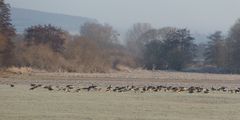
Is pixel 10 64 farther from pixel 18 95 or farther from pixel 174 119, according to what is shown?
pixel 174 119

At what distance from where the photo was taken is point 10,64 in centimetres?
6494

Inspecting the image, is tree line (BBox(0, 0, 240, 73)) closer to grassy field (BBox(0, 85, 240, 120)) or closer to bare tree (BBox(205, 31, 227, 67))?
bare tree (BBox(205, 31, 227, 67))

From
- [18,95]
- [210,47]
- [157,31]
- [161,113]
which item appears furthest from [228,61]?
[161,113]

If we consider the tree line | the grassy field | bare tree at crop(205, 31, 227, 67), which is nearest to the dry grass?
the tree line

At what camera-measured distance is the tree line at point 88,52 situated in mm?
66506

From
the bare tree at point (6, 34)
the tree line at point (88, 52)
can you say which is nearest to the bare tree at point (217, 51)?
the tree line at point (88, 52)

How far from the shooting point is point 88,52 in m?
72.4

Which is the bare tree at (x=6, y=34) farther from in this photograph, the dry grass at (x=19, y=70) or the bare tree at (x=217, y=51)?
the bare tree at (x=217, y=51)

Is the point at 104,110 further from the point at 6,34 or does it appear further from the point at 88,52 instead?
the point at 88,52

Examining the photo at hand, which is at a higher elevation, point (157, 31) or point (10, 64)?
point (157, 31)

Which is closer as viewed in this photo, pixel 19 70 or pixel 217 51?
pixel 19 70

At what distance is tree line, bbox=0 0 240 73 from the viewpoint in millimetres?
66506

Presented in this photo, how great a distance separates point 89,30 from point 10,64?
194 ft

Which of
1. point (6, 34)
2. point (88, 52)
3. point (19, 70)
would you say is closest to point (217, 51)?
point (88, 52)
